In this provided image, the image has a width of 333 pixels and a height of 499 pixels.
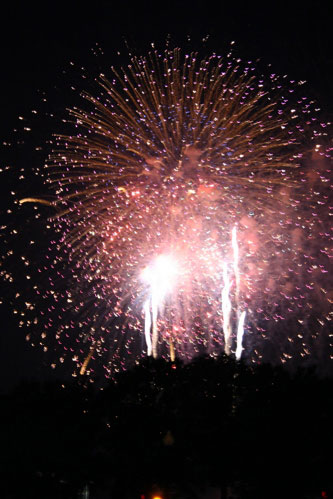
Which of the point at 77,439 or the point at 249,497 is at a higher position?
the point at 77,439

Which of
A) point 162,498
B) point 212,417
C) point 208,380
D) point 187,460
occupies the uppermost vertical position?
point 208,380

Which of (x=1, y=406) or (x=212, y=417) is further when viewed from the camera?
(x=1, y=406)

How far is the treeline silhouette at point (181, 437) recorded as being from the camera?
39.7 ft

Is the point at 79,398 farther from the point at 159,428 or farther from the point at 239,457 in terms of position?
the point at 239,457

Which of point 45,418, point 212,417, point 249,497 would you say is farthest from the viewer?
point 45,418

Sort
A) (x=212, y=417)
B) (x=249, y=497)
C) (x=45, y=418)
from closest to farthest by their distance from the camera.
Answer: (x=249, y=497)
(x=212, y=417)
(x=45, y=418)

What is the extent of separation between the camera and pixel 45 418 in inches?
540

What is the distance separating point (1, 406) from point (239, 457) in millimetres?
5827

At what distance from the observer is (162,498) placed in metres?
12.2

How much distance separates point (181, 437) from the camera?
12.6 meters

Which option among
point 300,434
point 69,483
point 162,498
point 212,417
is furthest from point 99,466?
point 300,434

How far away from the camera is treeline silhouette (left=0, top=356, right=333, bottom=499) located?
39.7ft

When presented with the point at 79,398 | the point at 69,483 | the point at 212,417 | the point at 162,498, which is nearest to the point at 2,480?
the point at 69,483

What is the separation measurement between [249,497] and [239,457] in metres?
0.79
